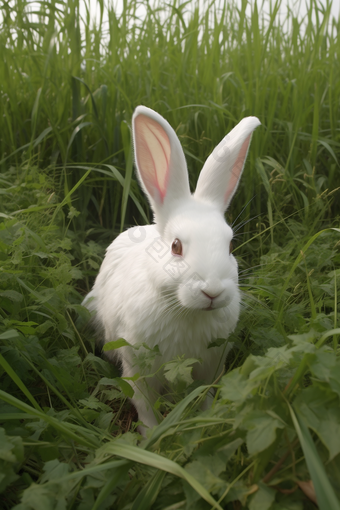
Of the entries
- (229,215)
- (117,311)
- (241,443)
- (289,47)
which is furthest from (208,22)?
(241,443)

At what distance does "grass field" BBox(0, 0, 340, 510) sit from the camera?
1.40 meters

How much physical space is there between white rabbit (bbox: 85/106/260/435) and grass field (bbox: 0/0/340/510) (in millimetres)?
194

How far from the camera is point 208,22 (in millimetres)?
4566

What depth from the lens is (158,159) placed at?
103 inches

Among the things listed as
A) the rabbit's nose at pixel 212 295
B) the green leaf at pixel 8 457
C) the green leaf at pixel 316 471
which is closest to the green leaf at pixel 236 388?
the green leaf at pixel 316 471

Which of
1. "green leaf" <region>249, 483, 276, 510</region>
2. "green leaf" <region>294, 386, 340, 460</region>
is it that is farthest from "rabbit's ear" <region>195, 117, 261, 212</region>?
"green leaf" <region>249, 483, 276, 510</region>

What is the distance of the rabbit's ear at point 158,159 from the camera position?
7.95 ft

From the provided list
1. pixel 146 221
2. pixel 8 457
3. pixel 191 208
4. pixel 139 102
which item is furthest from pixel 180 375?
pixel 139 102

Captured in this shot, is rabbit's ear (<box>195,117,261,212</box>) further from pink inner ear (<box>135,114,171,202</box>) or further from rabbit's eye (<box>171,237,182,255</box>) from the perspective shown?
rabbit's eye (<box>171,237,182,255</box>)

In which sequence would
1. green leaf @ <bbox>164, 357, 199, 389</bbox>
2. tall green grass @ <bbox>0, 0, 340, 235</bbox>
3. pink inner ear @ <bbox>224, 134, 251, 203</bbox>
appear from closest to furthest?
green leaf @ <bbox>164, 357, 199, 389</bbox> < pink inner ear @ <bbox>224, 134, 251, 203</bbox> < tall green grass @ <bbox>0, 0, 340, 235</bbox>

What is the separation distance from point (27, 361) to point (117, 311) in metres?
0.84

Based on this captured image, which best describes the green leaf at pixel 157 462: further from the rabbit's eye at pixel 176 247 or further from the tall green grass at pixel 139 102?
the tall green grass at pixel 139 102

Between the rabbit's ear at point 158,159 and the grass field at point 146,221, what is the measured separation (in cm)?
57

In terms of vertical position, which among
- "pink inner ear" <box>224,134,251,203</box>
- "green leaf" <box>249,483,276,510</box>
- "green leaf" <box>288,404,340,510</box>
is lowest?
"green leaf" <box>249,483,276,510</box>
